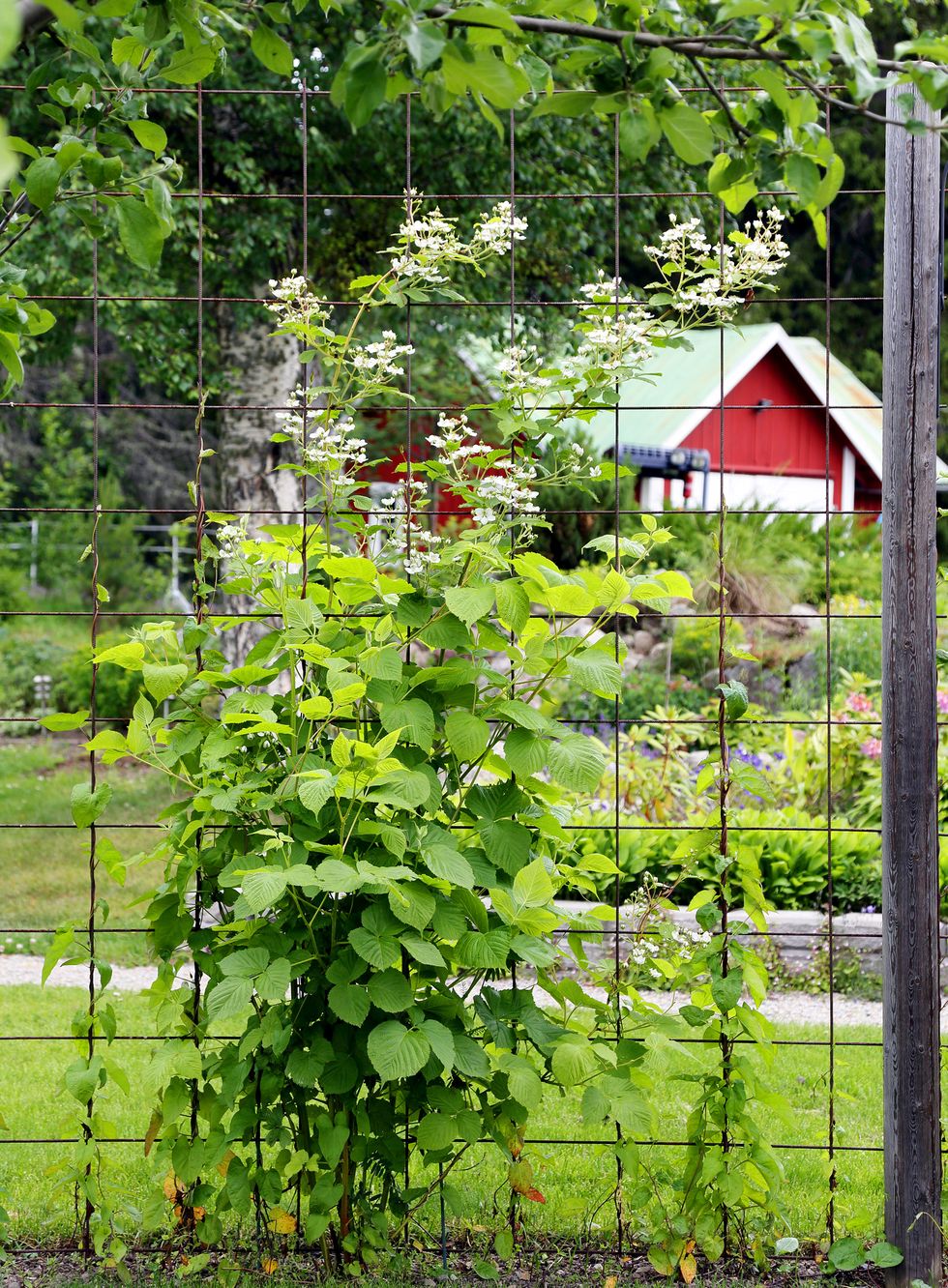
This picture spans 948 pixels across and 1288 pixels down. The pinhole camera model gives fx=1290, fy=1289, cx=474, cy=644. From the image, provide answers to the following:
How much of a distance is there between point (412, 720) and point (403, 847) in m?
0.25

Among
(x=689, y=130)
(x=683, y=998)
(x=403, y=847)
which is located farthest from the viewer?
(x=683, y=998)

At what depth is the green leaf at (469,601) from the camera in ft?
7.59

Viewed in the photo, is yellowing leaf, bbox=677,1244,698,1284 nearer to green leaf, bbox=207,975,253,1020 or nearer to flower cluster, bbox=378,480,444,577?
green leaf, bbox=207,975,253,1020

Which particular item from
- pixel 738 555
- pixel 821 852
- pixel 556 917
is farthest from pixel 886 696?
pixel 738 555

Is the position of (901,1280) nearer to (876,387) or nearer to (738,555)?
(738,555)

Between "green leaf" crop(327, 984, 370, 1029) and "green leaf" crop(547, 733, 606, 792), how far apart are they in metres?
0.53

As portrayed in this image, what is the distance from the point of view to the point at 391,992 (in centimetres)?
233

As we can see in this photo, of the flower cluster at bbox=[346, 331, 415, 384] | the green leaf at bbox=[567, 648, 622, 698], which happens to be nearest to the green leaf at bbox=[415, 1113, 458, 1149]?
the green leaf at bbox=[567, 648, 622, 698]

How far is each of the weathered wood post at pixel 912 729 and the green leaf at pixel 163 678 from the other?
144cm

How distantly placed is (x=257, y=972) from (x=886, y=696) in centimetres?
139

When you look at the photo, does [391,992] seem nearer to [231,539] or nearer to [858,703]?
[231,539]

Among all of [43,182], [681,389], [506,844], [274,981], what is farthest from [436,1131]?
[681,389]

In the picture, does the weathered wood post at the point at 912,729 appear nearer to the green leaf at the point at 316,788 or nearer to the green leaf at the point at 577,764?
the green leaf at the point at 577,764

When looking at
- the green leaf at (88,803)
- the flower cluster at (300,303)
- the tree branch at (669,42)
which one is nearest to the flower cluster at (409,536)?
the flower cluster at (300,303)
